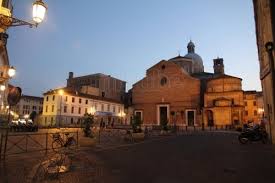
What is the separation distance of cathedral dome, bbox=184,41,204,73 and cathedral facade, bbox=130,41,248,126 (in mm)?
22875

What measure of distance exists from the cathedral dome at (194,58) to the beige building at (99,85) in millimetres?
26317

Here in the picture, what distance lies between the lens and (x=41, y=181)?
565 centimetres

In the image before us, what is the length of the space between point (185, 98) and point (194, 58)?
31.1m

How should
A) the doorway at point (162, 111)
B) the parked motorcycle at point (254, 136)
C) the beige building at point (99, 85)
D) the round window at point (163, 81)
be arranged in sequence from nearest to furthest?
the parked motorcycle at point (254, 136)
the doorway at point (162, 111)
the round window at point (163, 81)
the beige building at point (99, 85)

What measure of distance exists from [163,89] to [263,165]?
1773 inches

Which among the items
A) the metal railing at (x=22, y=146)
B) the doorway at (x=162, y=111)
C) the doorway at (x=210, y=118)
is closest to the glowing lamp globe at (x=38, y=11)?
the metal railing at (x=22, y=146)

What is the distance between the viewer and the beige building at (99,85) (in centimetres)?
7000

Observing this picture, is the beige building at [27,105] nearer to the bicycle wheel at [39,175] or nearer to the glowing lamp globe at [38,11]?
the glowing lamp globe at [38,11]

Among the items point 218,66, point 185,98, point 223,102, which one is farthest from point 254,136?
point 218,66

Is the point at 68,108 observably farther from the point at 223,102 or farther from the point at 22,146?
the point at 22,146

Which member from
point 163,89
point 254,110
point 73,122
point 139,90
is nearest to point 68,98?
point 73,122

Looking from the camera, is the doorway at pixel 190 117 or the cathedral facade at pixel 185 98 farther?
the doorway at pixel 190 117

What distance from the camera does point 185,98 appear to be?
50188 millimetres

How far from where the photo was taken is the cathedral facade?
45416 millimetres
